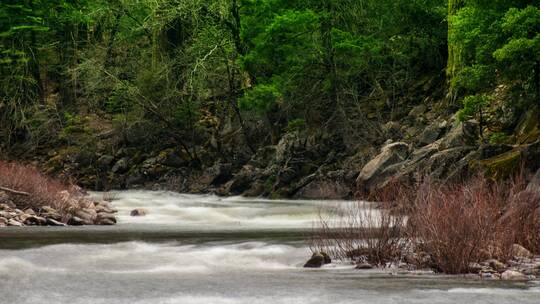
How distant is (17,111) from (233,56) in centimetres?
1227

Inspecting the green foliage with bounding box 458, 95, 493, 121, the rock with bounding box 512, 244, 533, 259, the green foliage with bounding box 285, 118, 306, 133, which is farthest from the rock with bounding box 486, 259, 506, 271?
the green foliage with bounding box 285, 118, 306, 133

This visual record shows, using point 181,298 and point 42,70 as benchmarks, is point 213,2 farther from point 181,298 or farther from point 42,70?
point 181,298

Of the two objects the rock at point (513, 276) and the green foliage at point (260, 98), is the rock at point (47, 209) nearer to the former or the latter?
the rock at point (513, 276)

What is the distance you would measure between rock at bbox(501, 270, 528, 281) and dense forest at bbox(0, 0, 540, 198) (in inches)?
433

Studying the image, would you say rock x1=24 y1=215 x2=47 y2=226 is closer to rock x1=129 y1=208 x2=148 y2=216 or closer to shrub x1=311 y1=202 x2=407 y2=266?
rock x1=129 y1=208 x2=148 y2=216

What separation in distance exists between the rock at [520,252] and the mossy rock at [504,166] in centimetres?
642

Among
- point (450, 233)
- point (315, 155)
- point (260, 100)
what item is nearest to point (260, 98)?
point (260, 100)

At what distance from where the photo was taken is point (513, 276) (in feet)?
33.7

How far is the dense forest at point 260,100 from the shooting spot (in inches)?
1049

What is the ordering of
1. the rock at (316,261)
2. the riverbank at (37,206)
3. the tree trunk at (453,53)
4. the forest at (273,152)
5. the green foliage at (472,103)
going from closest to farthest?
the forest at (273,152)
the rock at (316,261)
the riverbank at (37,206)
the green foliage at (472,103)
the tree trunk at (453,53)

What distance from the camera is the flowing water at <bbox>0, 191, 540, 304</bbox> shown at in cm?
929

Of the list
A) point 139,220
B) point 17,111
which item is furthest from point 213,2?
point 139,220

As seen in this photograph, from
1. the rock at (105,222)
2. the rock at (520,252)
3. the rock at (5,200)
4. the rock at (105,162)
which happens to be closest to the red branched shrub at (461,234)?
the rock at (520,252)

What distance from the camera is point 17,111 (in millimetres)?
39531
